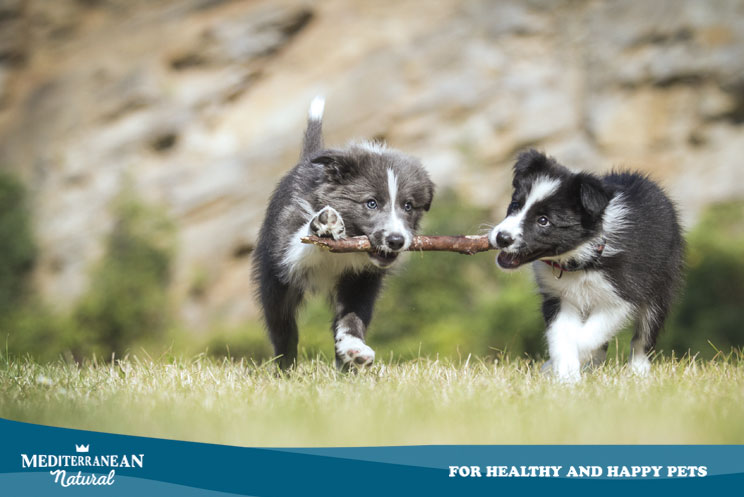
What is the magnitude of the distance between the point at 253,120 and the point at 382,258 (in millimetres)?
14922

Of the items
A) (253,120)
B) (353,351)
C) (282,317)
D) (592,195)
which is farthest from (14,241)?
(592,195)

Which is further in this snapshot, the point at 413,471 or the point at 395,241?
the point at 395,241

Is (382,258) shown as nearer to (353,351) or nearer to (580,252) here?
(353,351)

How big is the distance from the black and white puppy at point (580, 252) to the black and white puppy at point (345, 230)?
2.08 feet

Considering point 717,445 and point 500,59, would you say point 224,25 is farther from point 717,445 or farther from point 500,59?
point 717,445

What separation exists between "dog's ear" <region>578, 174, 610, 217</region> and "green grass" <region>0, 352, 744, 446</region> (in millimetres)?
986

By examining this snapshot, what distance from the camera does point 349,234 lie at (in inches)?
190

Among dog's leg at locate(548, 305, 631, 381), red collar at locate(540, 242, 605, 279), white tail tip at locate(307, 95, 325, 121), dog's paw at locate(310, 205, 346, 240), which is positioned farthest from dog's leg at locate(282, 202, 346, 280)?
dog's leg at locate(548, 305, 631, 381)

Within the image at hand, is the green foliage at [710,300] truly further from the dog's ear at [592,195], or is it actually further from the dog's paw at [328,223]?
the dog's paw at [328,223]

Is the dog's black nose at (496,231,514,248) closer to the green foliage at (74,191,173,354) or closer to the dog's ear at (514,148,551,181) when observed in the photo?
the dog's ear at (514,148,551,181)

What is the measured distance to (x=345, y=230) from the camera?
15.4 feet

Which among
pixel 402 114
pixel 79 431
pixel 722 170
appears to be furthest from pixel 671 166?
pixel 79 431

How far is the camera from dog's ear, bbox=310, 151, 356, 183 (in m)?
4.86

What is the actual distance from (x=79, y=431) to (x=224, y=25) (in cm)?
1690
